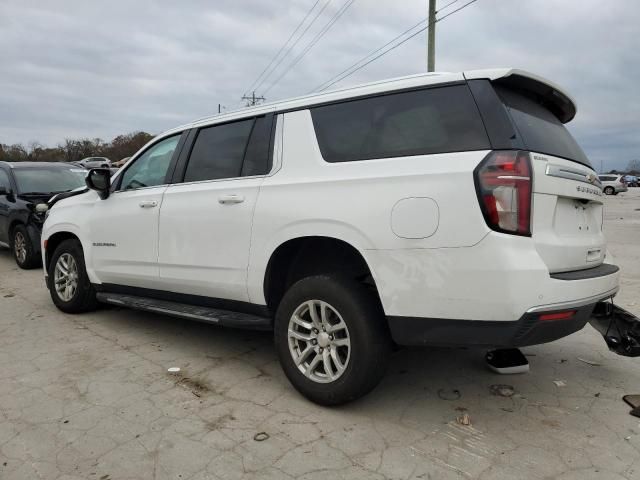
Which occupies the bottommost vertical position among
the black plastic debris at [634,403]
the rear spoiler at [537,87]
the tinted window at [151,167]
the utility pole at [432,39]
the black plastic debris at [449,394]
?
the black plastic debris at [449,394]

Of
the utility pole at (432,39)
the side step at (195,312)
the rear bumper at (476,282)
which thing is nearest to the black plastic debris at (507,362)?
the rear bumper at (476,282)

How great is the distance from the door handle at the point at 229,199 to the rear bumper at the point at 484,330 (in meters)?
1.39

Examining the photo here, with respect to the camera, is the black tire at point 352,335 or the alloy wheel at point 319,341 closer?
the black tire at point 352,335

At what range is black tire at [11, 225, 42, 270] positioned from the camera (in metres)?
8.21

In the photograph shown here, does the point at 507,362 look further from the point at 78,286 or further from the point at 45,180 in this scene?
the point at 45,180

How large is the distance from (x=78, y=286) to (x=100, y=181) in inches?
46.4

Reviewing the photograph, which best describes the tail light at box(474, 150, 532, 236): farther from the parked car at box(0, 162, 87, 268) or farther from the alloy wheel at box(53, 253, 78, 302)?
the parked car at box(0, 162, 87, 268)

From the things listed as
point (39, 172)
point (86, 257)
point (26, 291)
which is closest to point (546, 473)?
point (86, 257)

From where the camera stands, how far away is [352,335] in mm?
2943

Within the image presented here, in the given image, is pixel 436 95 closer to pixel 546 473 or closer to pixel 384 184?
pixel 384 184

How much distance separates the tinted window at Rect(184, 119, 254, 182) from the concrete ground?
1.48m

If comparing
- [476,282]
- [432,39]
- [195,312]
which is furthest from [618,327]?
Answer: [432,39]

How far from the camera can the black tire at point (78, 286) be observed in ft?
16.9

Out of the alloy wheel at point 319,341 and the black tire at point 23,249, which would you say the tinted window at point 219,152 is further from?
the black tire at point 23,249
